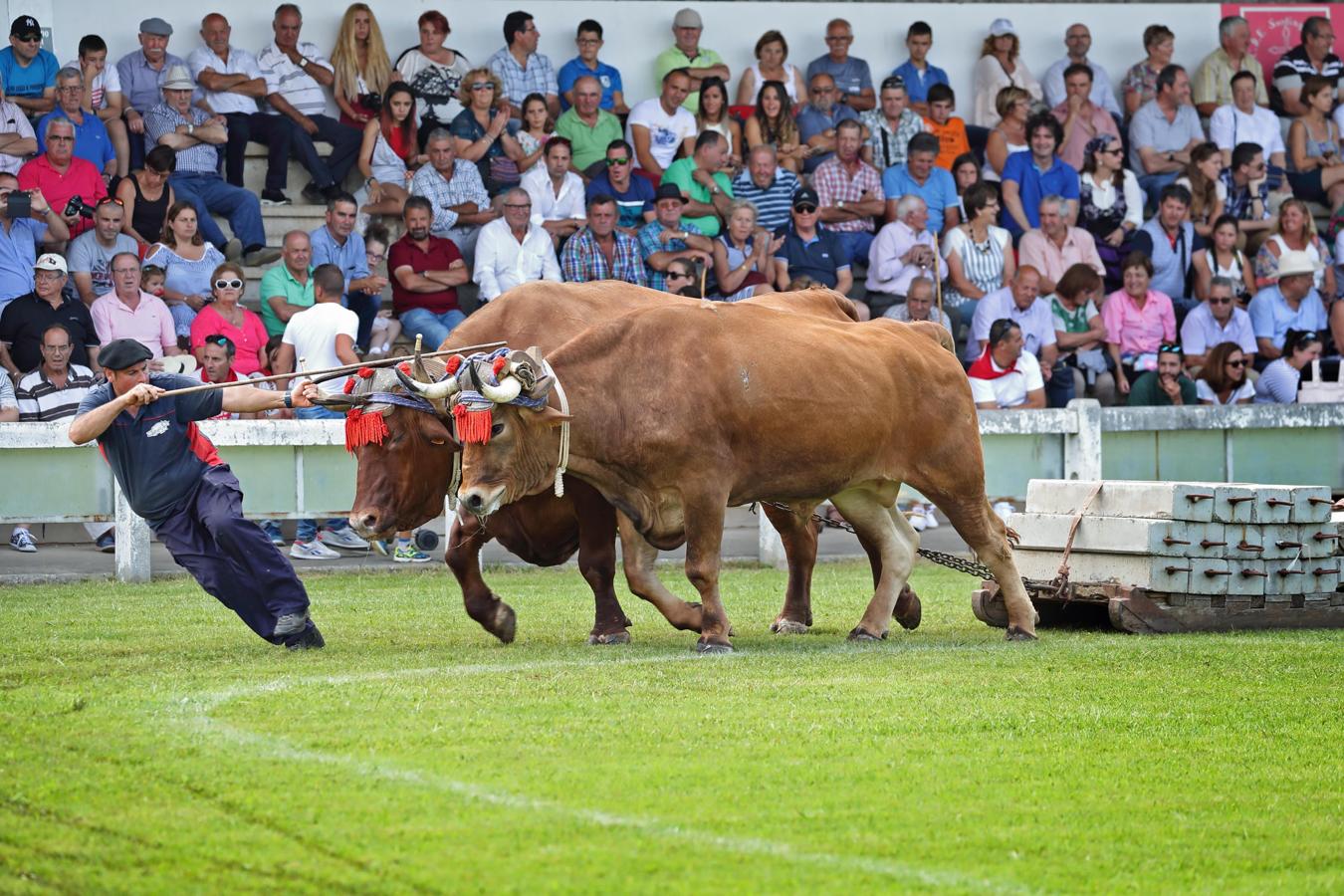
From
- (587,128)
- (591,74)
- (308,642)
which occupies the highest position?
(591,74)

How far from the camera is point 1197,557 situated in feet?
33.6

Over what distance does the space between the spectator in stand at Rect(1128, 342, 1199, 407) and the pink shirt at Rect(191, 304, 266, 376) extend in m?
8.05

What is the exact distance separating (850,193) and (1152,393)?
3.76 m

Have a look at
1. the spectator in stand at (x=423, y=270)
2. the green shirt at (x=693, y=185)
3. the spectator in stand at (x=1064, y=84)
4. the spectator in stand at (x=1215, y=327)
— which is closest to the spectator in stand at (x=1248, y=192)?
the spectator in stand at (x=1064, y=84)

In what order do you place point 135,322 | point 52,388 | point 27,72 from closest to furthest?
1. point 52,388
2. point 135,322
3. point 27,72

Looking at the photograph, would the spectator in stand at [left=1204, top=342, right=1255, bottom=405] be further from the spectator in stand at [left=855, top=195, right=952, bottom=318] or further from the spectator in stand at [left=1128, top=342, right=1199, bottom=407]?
the spectator in stand at [left=855, top=195, right=952, bottom=318]

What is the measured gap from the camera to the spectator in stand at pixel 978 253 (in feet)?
59.2

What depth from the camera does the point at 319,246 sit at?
1605 cm

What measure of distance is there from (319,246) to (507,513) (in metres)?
6.76

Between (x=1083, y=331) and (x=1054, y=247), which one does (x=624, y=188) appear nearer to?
(x=1054, y=247)

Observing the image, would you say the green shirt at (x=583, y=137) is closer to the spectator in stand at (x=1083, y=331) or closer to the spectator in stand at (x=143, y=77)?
the spectator in stand at (x=143, y=77)

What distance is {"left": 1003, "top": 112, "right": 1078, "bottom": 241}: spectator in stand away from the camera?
19.1 metres

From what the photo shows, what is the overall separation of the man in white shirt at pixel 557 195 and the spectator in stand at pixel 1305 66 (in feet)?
30.3

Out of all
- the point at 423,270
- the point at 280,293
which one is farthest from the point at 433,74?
the point at 280,293
